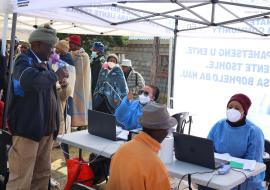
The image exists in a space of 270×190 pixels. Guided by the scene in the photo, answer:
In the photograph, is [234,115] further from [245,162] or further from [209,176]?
[209,176]

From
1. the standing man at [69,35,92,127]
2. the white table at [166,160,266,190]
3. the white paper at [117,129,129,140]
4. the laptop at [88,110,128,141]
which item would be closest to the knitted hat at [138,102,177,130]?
the white table at [166,160,266,190]

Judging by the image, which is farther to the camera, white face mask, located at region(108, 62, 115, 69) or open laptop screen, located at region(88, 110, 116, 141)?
white face mask, located at region(108, 62, 115, 69)

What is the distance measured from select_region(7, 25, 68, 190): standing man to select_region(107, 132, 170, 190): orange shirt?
3.92ft

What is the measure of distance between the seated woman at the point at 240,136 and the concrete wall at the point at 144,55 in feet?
35.4

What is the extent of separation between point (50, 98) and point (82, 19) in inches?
79.3

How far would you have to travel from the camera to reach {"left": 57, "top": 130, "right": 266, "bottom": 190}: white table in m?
2.47

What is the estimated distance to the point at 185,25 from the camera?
5.95m

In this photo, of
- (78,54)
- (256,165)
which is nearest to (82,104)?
(78,54)

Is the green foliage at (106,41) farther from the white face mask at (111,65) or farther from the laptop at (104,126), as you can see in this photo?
the laptop at (104,126)

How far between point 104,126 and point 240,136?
1223mm

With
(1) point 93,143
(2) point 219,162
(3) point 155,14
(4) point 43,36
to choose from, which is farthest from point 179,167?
(3) point 155,14

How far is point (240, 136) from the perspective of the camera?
10.9 ft

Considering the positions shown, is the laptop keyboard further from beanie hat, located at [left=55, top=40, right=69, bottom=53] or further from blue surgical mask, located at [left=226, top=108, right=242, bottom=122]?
beanie hat, located at [left=55, top=40, right=69, bottom=53]

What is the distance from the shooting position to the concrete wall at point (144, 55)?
1469 centimetres
